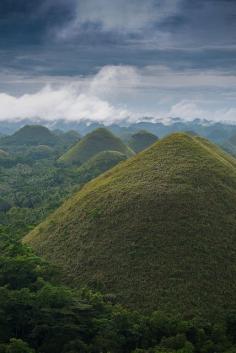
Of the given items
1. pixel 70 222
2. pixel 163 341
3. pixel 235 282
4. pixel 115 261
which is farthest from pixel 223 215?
pixel 163 341

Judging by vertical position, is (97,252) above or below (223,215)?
below

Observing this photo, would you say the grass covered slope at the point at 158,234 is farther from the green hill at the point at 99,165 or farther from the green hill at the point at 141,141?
the green hill at the point at 141,141

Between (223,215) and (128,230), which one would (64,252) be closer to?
(128,230)

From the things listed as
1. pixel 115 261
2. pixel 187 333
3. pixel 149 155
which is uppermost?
pixel 149 155

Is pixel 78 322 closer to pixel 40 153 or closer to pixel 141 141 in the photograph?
pixel 40 153

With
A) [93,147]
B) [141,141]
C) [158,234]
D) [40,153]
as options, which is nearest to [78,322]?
[158,234]

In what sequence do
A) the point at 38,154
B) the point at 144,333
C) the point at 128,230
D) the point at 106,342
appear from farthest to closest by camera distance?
the point at 38,154
the point at 128,230
the point at 144,333
the point at 106,342

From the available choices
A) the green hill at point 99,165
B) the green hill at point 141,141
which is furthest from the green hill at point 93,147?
the green hill at point 141,141

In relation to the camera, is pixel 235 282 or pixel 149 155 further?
pixel 149 155
